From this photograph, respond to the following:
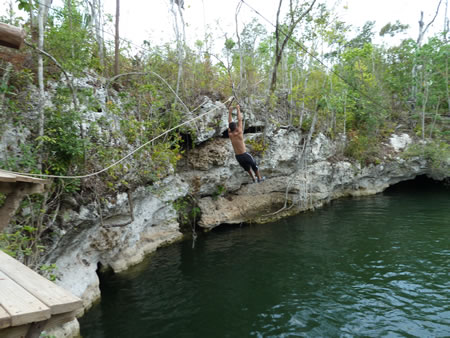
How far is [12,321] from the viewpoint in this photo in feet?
4.22

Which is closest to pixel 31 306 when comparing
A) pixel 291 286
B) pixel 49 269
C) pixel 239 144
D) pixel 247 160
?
pixel 49 269

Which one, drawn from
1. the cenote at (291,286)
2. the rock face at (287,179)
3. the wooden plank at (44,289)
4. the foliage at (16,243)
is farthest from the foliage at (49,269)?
the rock face at (287,179)

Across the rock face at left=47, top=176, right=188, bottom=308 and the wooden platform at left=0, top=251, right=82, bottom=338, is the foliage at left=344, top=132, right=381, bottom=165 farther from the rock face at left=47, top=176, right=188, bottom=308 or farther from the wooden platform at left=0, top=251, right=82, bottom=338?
the wooden platform at left=0, top=251, right=82, bottom=338

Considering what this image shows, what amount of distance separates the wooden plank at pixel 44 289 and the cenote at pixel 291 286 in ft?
15.4

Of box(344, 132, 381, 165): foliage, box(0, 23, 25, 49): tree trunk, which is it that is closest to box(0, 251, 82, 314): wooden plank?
box(0, 23, 25, 49): tree trunk

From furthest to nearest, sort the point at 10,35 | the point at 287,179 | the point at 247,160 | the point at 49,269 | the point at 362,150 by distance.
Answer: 1. the point at 362,150
2. the point at 287,179
3. the point at 247,160
4. the point at 49,269
5. the point at 10,35

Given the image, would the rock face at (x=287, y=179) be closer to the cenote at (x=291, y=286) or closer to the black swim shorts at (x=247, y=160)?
the cenote at (x=291, y=286)

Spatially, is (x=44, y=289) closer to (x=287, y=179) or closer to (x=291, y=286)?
(x=291, y=286)

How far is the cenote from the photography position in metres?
5.77

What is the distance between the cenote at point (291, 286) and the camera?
577cm

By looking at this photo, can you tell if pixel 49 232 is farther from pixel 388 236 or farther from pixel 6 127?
pixel 388 236

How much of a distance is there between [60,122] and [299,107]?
1308cm

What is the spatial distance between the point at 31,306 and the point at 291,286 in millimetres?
7111

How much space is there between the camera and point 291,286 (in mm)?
7363
